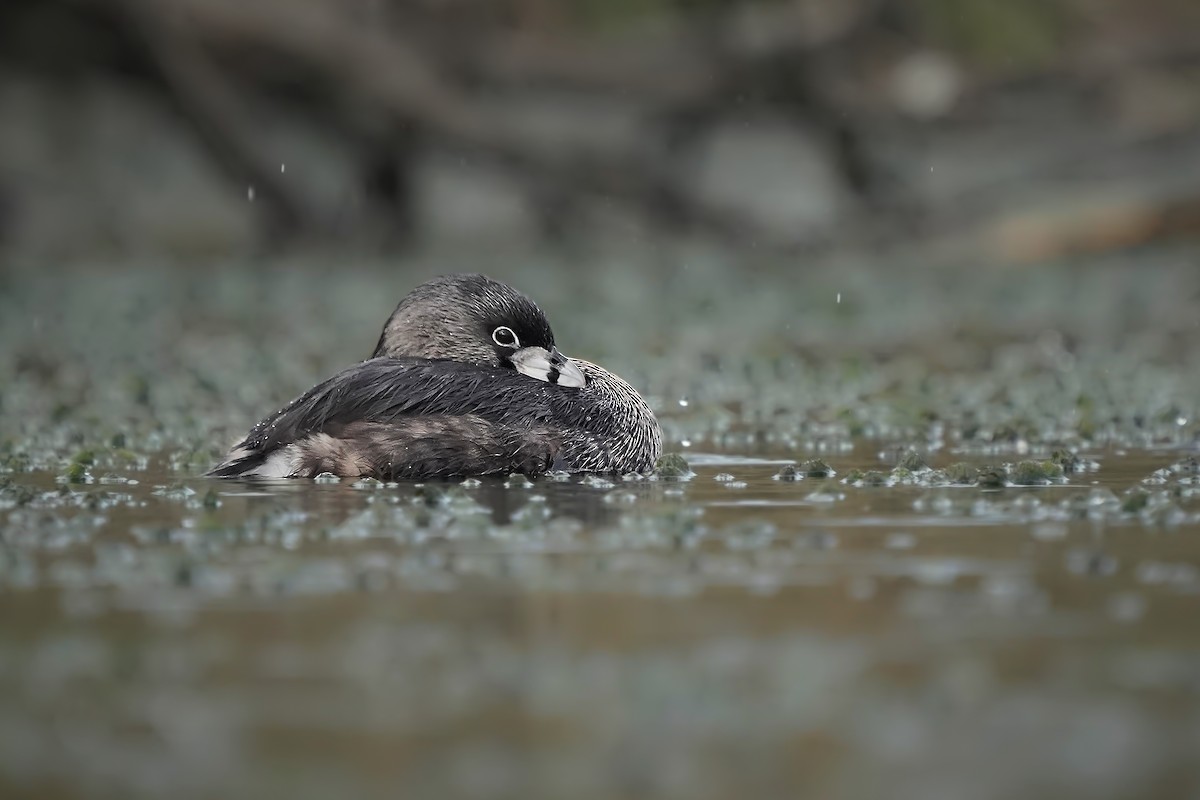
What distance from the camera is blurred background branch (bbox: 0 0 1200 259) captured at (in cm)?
1772

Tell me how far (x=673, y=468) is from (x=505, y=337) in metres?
0.95

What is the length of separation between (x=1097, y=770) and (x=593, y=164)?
14.4 metres

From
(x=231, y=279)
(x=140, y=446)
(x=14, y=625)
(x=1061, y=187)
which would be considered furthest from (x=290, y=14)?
(x=14, y=625)

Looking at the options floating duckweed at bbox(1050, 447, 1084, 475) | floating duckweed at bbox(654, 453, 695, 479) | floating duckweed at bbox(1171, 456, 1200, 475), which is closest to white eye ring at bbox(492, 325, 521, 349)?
floating duckweed at bbox(654, 453, 695, 479)

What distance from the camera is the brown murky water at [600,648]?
3871 millimetres

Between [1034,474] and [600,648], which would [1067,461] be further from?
[600,648]

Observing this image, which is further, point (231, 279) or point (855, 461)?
point (231, 279)

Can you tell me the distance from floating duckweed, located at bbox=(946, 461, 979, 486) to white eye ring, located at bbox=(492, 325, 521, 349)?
1.89m

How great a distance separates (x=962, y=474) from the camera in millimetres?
7523

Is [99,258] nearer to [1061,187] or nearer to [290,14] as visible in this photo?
[290,14]

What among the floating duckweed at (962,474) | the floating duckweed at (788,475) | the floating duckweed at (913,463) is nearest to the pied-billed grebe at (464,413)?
the floating duckweed at (788,475)

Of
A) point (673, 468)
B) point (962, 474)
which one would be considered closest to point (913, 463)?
point (962, 474)

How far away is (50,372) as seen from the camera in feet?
38.6

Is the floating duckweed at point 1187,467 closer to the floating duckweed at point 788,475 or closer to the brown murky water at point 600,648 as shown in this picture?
the brown murky water at point 600,648
